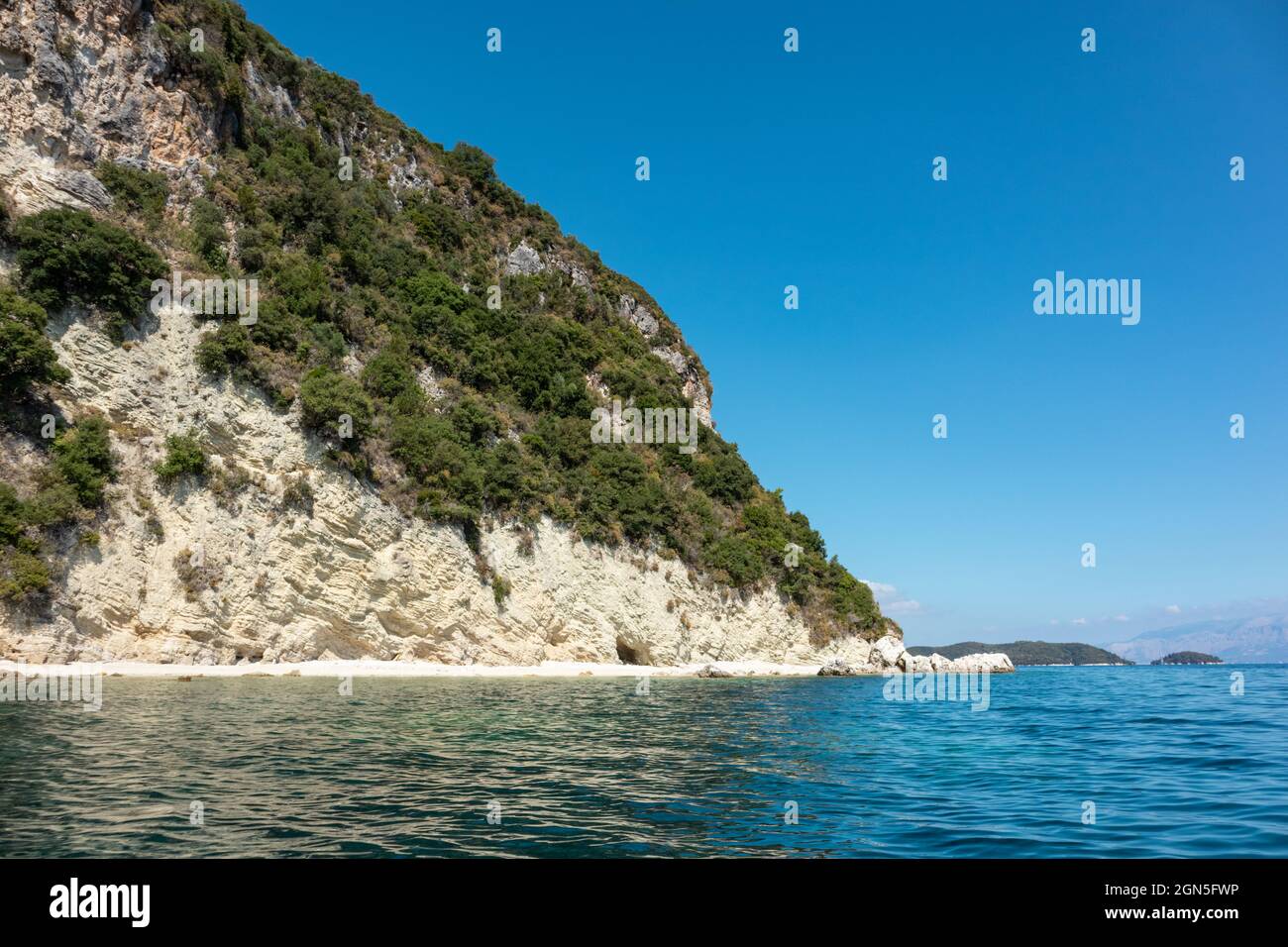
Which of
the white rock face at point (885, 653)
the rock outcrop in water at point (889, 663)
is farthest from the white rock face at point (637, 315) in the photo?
the rock outcrop in water at point (889, 663)

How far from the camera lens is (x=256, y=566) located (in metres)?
31.7

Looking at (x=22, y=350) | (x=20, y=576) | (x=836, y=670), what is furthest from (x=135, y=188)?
(x=836, y=670)

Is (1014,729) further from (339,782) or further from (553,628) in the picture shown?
(553,628)

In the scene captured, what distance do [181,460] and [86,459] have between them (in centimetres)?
331

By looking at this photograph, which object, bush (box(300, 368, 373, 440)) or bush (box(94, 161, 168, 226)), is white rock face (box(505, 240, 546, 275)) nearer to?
bush (box(300, 368, 373, 440))

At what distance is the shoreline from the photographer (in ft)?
81.9

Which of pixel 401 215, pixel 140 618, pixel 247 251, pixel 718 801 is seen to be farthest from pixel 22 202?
pixel 718 801

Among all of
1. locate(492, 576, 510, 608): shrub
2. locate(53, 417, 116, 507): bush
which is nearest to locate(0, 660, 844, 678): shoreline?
locate(492, 576, 510, 608): shrub

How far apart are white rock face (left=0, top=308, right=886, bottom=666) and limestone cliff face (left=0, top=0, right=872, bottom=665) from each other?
7 cm

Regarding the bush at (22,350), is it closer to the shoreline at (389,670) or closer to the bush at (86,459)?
the bush at (86,459)

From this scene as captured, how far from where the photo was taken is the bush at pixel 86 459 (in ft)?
88.8

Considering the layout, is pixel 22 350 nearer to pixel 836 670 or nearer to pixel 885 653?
pixel 836 670

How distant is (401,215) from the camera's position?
57.1 m

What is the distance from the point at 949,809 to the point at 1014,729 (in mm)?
11227
